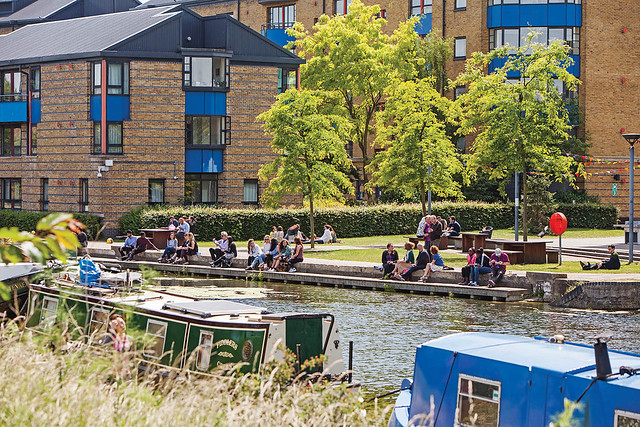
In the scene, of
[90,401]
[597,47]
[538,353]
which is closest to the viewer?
[90,401]

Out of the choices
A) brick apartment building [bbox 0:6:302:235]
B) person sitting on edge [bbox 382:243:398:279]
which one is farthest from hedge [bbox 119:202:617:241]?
person sitting on edge [bbox 382:243:398:279]

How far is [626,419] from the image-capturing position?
33.2 feet

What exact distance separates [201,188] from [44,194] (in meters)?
8.33

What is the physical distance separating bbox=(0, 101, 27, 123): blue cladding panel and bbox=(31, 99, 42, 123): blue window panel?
19.0 inches

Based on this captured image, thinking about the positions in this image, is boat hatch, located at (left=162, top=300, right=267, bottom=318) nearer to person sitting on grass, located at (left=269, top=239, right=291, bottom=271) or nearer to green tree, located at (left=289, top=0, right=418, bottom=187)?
person sitting on grass, located at (left=269, top=239, right=291, bottom=271)

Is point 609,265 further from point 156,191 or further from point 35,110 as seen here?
point 35,110

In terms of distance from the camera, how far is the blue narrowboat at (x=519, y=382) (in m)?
10.4

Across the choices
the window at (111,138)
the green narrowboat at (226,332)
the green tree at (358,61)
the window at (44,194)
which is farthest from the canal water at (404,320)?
the green tree at (358,61)

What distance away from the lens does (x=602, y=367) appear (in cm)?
1052

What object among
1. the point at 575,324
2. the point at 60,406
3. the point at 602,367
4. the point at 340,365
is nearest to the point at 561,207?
the point at 575,324

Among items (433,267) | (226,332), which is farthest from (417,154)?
(226,332)

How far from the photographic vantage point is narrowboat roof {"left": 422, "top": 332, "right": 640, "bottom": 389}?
10.9m

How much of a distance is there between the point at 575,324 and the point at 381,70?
33.6 m

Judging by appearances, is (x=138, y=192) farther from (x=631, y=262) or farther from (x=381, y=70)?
(x=631, y=262)
